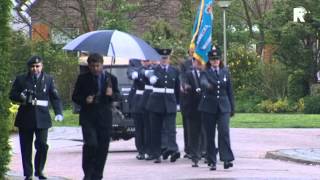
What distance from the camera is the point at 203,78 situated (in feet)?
47.0

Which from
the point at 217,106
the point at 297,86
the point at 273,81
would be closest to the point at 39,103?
the point at 217,106

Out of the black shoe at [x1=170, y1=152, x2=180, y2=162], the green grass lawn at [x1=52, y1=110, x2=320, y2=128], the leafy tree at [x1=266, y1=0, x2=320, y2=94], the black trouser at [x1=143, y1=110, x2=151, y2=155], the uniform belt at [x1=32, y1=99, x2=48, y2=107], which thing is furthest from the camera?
the leafy tree at [x1=266, y1=0, x2=320, y2=94]

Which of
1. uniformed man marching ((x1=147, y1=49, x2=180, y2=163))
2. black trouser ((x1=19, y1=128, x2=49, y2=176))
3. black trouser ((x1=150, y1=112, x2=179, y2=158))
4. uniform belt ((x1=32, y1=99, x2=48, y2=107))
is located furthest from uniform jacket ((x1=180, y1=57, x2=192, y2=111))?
black trouser ((x1=19, y1=128, x2=49, y2=176))

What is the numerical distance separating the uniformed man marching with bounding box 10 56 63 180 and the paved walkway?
0.61m

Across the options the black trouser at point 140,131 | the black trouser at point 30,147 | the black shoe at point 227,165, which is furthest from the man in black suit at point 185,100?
the black trouser at point 30,147

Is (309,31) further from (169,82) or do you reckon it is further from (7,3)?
(7,3)

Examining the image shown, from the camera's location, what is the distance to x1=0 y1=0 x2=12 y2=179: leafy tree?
452 inches

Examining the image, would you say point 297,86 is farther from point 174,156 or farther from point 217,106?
point 217,106

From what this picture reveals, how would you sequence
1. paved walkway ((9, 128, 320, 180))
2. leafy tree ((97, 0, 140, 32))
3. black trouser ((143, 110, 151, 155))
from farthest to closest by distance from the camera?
leafy tree ((97, 0, 140, 32)) < black trouser ((143, 110, 151, 155)) < paved walkway ((9, 128, 320, 180))

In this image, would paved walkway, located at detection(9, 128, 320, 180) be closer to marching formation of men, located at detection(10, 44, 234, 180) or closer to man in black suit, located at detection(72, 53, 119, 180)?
marching formation of men, located at detection(10, 44, 234, 180)

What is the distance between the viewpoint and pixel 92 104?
11.9m

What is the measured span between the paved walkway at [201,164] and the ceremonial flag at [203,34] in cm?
232

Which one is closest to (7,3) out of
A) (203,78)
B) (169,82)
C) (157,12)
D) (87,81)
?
(87,81)

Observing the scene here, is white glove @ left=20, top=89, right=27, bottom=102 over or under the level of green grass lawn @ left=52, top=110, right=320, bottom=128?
over
